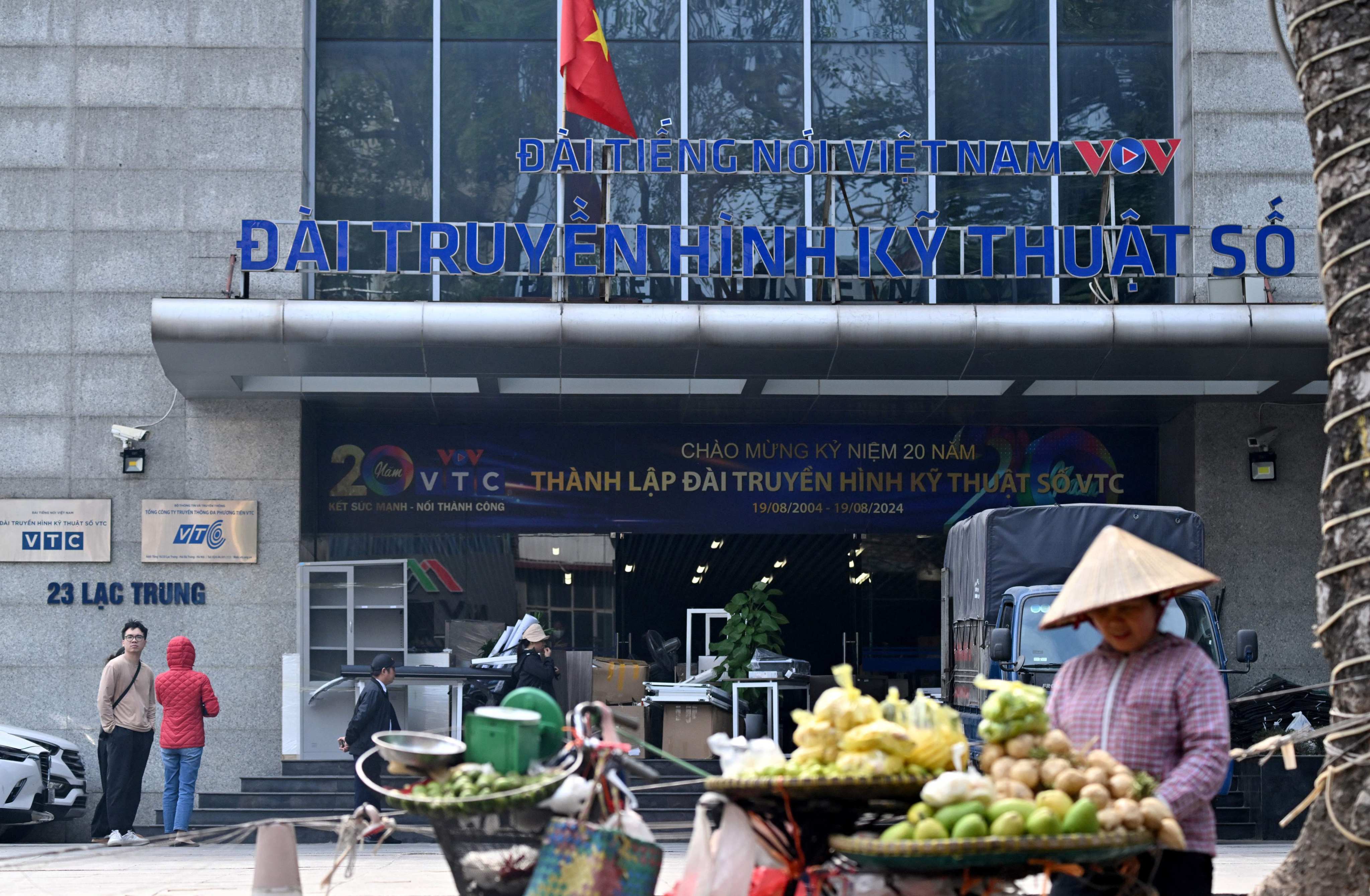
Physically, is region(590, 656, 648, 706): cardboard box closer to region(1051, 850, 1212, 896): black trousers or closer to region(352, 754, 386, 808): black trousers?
region(352, 754, 386, 808): black trousers

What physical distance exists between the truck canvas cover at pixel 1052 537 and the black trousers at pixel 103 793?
27.3 ft

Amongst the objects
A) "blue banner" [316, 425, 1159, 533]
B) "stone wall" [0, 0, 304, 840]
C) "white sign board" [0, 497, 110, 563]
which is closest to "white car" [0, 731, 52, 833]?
"stone wall" [0, 0, 304, 840]

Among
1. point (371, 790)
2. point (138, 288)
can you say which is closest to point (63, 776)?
point (371, 790)

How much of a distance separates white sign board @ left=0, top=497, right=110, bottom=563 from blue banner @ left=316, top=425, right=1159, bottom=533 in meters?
3.28

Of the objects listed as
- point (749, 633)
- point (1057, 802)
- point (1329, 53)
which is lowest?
point (749, 633)

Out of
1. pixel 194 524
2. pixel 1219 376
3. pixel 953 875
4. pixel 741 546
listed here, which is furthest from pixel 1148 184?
pixel 953 875

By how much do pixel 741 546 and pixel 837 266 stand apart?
3672 millimetres

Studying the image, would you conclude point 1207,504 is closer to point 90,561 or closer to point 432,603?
point 432,603

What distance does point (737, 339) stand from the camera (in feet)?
51.5

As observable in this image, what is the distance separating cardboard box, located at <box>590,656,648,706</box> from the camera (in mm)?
17594

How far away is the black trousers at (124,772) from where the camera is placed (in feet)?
44.7

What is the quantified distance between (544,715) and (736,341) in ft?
34.6

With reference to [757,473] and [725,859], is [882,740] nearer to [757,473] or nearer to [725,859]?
[725,859]

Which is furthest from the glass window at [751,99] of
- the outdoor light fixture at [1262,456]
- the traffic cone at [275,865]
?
the traffic cone at [275,865]
